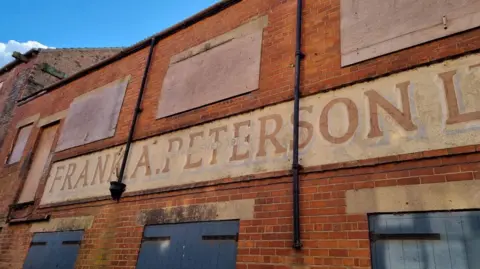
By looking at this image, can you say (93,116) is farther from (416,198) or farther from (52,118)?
(416,198)

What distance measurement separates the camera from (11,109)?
11125 millimetres

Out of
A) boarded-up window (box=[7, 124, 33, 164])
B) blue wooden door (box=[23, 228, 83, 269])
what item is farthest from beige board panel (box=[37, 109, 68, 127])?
blue wooden door (box=[23, 228, 83, 269])

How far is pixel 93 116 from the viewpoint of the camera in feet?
25.0

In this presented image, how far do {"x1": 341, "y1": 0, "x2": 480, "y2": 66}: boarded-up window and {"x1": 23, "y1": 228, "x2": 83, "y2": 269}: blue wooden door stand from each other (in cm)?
533

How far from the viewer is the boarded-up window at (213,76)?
5391 mm

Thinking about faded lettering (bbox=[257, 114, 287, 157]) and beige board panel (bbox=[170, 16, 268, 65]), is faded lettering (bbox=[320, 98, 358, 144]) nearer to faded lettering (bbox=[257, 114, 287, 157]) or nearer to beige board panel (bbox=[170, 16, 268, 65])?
faded lettering (bbox=[257, 114, 287, 157])

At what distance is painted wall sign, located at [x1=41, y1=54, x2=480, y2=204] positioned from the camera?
3445mm

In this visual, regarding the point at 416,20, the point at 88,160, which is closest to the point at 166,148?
the point at 88,160

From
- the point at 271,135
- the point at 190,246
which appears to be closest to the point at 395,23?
the point at 271,135

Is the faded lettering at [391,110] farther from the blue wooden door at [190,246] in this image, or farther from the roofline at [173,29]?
the roofline at [173,29]

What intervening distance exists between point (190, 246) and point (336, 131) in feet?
7.86

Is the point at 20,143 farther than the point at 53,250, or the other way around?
the point at 20,143

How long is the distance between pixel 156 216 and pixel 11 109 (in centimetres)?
881

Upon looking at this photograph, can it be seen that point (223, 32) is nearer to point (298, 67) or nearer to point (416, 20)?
point (298, 67)
